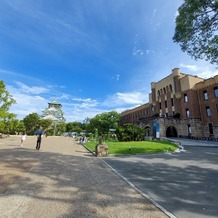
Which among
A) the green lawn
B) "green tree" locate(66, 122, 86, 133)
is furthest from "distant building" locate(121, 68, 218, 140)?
"green tree" locate(66, 122, 86, 133)

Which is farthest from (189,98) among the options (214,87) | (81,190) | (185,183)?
(81,190)

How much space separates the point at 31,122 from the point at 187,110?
180 feet

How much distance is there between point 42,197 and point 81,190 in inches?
46.3

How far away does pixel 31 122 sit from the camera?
65.8m

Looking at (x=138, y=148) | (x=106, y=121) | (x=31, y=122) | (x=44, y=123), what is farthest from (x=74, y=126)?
(x=138, y=148)

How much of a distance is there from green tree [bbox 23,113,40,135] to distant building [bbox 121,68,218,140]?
4420 centimetres

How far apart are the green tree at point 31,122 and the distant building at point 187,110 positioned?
44.2 m

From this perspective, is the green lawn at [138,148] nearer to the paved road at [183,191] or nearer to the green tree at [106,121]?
the paved road at [183,191]

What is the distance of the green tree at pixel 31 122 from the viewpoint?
214 ft

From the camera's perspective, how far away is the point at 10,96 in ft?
96.2

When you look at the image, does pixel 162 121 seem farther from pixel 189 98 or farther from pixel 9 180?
pixel 9 180

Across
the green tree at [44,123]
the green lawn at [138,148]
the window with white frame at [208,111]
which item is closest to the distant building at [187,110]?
the window with white frame at [208,111]

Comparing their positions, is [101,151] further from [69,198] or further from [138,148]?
[69,198]

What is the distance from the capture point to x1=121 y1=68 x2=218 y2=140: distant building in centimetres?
3375
